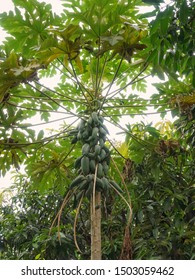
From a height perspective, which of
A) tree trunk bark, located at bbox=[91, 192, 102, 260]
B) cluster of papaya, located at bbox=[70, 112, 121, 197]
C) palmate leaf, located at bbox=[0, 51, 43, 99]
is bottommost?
tree trunk bark, located at bbox=[91, 192, 102, 260]

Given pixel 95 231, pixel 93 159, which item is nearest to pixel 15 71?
pixel 93 159

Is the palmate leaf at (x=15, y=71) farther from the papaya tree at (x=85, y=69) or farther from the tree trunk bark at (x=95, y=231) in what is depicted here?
the tree trunk bark at (x=95, y=231)

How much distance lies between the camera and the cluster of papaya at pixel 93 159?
239 centimetres

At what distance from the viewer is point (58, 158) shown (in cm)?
325

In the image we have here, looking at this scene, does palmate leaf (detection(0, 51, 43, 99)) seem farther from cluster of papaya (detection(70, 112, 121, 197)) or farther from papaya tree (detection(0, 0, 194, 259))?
cluster of papaya (detection(70, 112, 121, 197))

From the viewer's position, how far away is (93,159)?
2.49 m

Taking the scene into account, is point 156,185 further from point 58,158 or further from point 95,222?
point 95,222

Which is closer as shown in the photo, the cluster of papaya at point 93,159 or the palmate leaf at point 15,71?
the cluster of papaya at point 93,159

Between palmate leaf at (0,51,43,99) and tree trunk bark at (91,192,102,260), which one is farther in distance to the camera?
palmate leaf at (0,51,43,99)

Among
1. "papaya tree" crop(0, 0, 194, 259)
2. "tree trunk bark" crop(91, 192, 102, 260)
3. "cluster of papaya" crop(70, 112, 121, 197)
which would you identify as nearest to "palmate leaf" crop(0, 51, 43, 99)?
"papaya tree" crop(0, 0, 194, 259)

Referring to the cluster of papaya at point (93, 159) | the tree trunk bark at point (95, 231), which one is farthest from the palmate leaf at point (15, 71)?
the tree trunk bark at point (95, 231)

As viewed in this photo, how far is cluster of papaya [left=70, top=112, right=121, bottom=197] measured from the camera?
2393 mm
